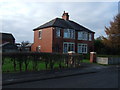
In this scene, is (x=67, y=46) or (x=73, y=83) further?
(x=67, y=46)

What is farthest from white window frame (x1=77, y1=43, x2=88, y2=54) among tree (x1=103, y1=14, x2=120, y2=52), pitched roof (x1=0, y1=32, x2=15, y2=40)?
pitched roof (x1=0, y1=32, x2=15, y2=40)

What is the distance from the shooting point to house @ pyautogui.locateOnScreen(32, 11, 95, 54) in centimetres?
3264

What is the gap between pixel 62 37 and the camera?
33.8 metres

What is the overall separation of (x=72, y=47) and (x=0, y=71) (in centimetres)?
2453

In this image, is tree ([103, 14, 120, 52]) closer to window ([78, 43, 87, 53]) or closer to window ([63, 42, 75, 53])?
window ([78, 43, 87, 53])

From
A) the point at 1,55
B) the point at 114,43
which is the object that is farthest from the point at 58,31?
the point at 1,55

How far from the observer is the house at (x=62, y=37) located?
107 ft

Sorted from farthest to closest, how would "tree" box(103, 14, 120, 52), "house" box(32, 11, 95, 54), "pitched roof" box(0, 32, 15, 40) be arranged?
"pitched roof" box(0, 32, 15, 40) → "tree" box(103, 14, 120, 52) → "house" box(32, 11, 95, 54)

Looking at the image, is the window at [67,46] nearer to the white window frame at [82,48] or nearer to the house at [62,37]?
the house at [62,37]

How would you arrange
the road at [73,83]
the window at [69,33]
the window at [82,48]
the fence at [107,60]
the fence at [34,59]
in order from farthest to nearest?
the window at [82,48]
the window at [69,33]
the fence at [107,60]
the fence at [34,59]
the road at [73,83]

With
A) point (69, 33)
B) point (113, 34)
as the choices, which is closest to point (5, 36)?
point (69, 33)

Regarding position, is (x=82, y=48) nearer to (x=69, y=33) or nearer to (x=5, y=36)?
(x=69, y=33)

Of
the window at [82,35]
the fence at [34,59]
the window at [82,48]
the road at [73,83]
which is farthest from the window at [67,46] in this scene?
the road at [73,83]

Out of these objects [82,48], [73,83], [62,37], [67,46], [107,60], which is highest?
[62,37]
